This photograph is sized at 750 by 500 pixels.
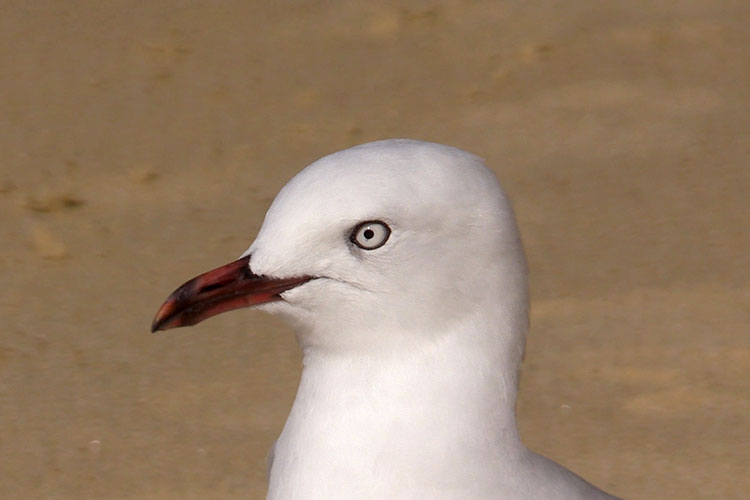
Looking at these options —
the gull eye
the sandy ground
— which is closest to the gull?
the gull eye

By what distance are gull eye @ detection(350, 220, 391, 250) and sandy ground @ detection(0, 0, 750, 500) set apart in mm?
1338

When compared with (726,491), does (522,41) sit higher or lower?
higher

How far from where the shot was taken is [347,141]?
15.2 feet

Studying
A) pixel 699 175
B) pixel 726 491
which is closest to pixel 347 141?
pixel 699 175

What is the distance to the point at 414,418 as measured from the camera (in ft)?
6.21

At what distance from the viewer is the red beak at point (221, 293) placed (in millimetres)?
1890

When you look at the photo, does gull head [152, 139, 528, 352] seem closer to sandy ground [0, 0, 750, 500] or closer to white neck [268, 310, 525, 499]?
white neck [268, 310, 525, 499]

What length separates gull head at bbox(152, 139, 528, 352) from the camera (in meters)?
1.85

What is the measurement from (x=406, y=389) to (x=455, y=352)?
88 millimetres

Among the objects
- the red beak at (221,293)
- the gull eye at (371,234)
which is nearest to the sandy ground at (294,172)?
the red beak at (221,293)

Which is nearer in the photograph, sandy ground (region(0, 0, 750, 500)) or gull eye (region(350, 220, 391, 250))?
gull eye (region(350, 220, 391, 250))

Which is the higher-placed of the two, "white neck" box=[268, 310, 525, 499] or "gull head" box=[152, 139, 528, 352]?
"gull head" box=[152, 139, 528, 352]

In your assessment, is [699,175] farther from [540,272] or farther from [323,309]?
[323,309]

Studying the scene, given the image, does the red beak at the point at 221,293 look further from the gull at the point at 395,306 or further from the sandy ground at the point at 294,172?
the sandy ground at the point at 294,172
